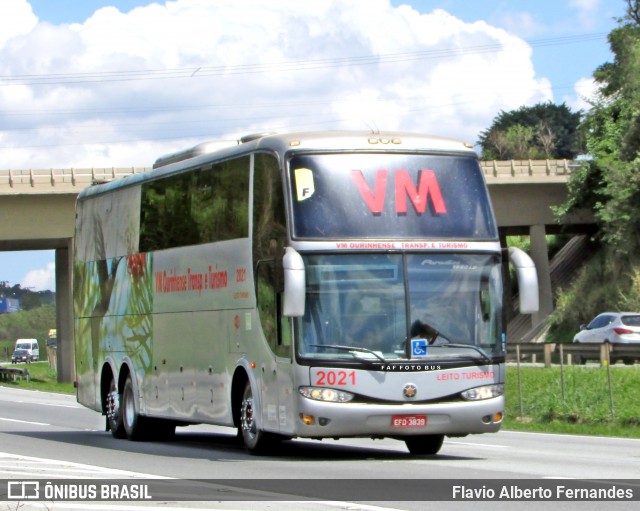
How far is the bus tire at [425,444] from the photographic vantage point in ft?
63.8

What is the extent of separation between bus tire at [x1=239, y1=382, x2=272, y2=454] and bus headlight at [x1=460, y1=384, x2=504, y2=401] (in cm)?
257

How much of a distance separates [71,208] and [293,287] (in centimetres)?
4755

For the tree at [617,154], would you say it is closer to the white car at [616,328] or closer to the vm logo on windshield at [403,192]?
the white car at [616,328]

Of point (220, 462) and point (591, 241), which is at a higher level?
point (591, 241)

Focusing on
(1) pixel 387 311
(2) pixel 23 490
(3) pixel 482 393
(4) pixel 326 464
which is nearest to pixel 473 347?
(3) pixel 482 393

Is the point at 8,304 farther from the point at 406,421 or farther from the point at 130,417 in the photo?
the point at 406,421

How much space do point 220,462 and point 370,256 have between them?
2942 millimetres

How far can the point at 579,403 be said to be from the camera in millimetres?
30828

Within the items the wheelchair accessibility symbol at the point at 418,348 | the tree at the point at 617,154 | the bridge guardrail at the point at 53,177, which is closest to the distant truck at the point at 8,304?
the tree at the point at 617,154

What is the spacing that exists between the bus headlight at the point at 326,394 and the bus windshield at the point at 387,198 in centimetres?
174

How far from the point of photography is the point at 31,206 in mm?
62719

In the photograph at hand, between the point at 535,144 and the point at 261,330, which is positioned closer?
the point at 261,330

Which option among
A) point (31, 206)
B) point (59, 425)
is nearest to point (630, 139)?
point (31, 206)

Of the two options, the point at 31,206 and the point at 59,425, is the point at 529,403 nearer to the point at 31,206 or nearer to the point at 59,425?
the point at 59,425
